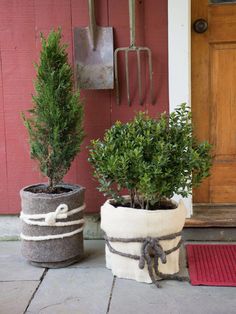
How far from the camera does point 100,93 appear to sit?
306 cm

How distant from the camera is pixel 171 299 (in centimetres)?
229

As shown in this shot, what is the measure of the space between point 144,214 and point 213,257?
638 mm

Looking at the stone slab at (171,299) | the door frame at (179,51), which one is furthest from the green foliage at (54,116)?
the stone slab at (171,299)

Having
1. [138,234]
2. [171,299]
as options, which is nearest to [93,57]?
[138,234]

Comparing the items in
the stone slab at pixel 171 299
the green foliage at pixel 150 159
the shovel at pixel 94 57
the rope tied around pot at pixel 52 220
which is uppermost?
the shovel at pixel 94 57

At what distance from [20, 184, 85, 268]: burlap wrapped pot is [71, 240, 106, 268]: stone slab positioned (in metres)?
0.10

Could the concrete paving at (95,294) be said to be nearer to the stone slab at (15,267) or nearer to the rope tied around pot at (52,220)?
the stone slab at (15,267)

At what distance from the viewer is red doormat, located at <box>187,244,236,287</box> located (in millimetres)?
2447

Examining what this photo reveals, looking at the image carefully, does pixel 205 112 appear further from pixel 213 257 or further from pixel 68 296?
pixel 68 296

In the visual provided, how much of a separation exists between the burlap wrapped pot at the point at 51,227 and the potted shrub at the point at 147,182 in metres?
0.22

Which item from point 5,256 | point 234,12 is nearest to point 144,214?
point 5,256

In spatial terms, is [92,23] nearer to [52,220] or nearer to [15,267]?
[52,220]

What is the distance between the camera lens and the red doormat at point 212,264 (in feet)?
8.03

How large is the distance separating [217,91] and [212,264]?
3.93ft
